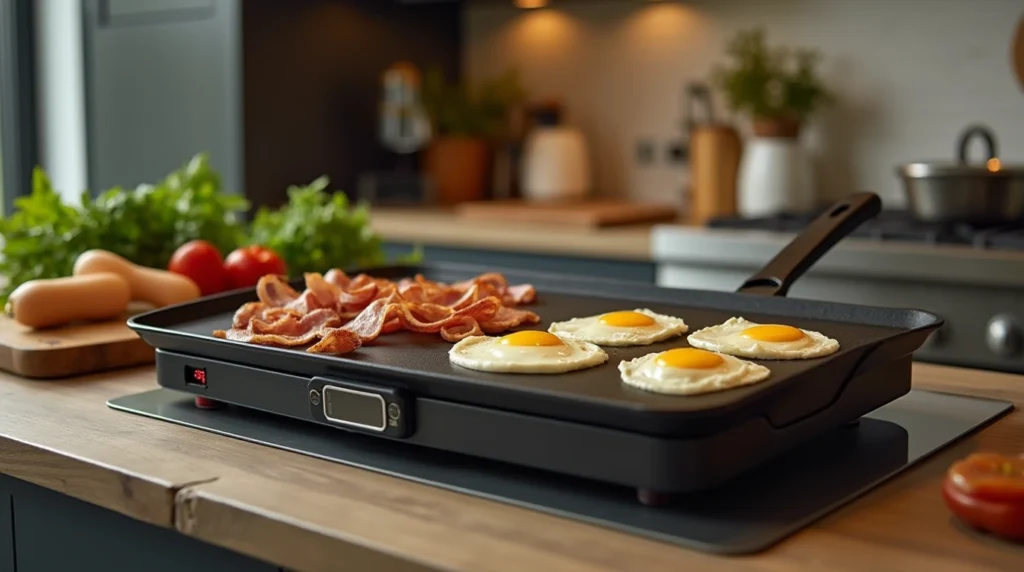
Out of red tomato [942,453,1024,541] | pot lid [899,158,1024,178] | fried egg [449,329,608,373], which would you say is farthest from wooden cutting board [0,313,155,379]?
pot lid [899,158,1024,178]

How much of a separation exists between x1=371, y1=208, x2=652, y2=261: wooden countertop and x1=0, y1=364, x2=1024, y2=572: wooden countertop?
5.34 feet

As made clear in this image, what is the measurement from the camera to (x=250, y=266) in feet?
5.82

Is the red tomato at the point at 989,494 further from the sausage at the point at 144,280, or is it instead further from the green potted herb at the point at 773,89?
the green potted herb at the point at 773,89

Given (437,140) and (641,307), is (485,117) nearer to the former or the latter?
(437,140)

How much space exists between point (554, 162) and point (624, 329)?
2.37m

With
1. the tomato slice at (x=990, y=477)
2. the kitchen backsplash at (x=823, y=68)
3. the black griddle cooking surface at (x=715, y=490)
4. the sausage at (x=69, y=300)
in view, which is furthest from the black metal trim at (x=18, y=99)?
the tomato slice at (x=990, y=477)

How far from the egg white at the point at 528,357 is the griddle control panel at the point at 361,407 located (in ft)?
0.24

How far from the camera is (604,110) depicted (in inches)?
142

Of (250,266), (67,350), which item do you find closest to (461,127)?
(250,266)

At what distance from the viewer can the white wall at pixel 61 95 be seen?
3.82m

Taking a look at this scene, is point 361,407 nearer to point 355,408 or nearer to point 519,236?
point 355,408

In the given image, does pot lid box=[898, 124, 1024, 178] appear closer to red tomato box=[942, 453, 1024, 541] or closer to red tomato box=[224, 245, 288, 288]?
red tomato box=[224, 245, 288, 288]

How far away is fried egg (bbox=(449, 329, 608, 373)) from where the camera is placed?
972mm

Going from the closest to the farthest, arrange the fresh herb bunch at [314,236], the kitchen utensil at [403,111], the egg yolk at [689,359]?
the egg yolk at [689,359], the fresh herb bunch at [314,236], the kitchen utensil at [403,111]
